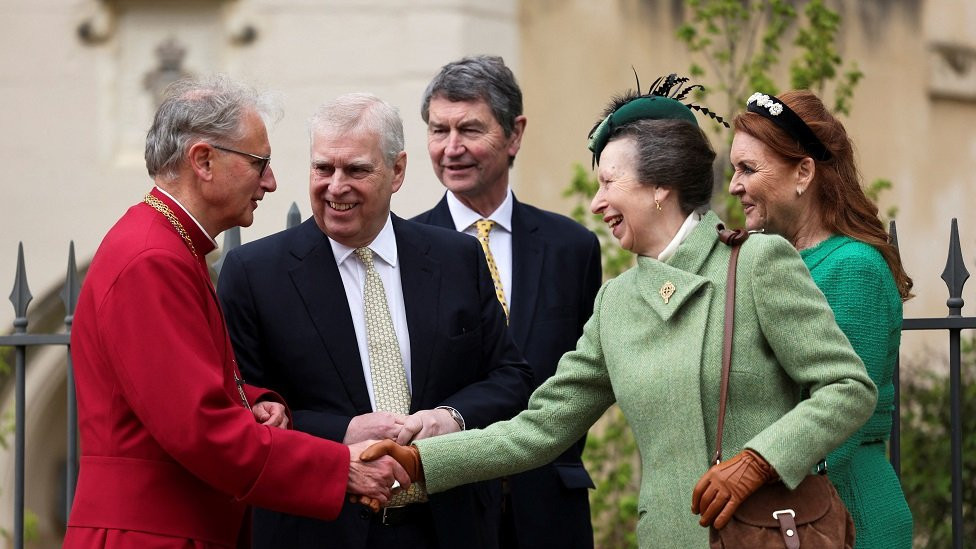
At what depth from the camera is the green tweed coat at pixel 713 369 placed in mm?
3258

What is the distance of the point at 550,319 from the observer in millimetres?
4738

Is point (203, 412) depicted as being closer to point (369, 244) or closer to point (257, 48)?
point (369, 244)

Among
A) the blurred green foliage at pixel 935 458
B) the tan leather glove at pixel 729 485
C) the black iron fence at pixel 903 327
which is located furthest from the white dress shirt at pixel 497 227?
the blurred green foliage at pixel 935 458

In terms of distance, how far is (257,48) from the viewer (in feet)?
26.4

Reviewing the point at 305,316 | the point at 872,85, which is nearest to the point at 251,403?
the point at 305,316

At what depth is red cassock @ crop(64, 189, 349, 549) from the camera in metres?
3.42

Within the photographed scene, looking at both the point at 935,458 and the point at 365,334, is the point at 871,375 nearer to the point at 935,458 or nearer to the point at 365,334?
the point at 365,334

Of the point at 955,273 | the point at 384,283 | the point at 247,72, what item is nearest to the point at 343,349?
the point at 384,283

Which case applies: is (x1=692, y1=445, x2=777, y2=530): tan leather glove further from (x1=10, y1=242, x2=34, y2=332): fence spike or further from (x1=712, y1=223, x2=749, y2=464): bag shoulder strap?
(x1=10, y1=242, x2=34, y2=332): fence spike

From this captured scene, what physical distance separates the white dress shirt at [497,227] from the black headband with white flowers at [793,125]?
1.15 m

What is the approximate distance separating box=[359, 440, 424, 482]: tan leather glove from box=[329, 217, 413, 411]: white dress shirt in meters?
0.25

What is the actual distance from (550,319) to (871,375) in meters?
1.26

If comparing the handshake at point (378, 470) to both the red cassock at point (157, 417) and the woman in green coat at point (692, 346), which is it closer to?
the woman in green coat at point (692, 346)

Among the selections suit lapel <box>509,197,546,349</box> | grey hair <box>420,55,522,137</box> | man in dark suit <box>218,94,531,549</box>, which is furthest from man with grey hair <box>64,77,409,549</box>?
grey hair <box>420,55,522,137</box>
